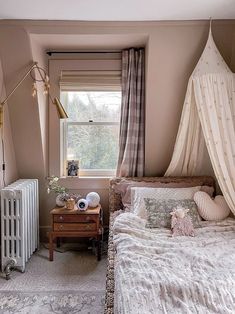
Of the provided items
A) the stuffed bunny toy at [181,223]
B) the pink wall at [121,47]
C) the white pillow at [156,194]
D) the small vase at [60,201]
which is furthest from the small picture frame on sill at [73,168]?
the stuffed bunny toy at [181,223]

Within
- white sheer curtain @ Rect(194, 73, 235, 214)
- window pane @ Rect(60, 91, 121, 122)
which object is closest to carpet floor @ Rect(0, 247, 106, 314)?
white sheer curtain @ Rect(194, 73, 235, 214)

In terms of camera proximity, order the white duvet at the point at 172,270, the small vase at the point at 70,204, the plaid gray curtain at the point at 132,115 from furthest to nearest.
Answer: the plaid gray curtain at the point at 132,115 → the small vase at the point at 70,204 → the white duvet at the point at 172,270

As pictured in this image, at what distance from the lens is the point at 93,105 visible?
3596 millimetres

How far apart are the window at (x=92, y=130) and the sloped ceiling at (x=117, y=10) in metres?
0.98

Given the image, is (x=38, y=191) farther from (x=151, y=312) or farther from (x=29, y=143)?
(x=151, y=312)

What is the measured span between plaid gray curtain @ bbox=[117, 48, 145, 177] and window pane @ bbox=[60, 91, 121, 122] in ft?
0.75

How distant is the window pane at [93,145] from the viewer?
362 centimetres

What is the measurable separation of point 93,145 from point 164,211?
4.51ft

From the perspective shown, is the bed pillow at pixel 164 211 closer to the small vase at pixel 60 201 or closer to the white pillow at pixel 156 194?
the white pillow at pixel 156 194

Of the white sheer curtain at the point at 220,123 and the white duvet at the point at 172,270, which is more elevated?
the white sheer curtain at the point at 220,123

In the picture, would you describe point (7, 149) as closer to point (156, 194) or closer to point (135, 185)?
point (135, 185)

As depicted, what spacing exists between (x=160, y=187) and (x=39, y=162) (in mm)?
1438

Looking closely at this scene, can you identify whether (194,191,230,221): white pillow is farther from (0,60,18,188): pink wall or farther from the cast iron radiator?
(0,60,18,188): pink wall

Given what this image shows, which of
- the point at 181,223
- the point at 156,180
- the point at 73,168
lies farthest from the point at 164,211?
the point at 73,168
